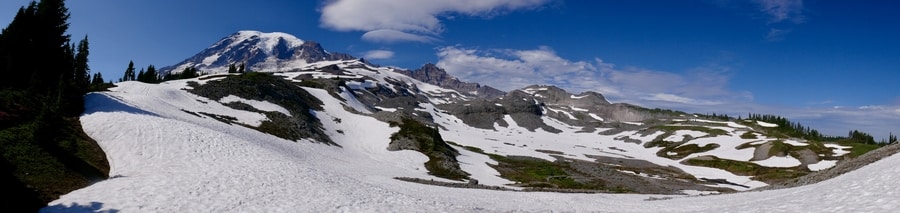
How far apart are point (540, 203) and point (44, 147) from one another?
34437mm

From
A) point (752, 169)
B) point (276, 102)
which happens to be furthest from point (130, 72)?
point (752, 169)

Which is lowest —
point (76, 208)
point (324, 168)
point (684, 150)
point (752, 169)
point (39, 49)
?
point (752, 169)

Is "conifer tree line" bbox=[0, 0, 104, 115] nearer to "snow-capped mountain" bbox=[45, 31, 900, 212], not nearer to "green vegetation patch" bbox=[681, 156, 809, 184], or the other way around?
"snow-capped mountain" bbox=[45, 31, 900, 212]

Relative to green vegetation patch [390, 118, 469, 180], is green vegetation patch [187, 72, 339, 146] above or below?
above

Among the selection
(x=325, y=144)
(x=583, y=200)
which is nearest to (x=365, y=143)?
(x=325, y=144)

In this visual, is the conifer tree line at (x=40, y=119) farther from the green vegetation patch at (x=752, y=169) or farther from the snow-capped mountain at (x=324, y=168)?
the green vegetation patch at (x=752, y=169)

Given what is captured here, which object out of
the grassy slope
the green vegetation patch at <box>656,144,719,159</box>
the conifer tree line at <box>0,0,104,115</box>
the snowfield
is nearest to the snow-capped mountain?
the snowfield

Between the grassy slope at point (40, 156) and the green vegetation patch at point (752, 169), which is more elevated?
the grassy slope at point (40, 156)

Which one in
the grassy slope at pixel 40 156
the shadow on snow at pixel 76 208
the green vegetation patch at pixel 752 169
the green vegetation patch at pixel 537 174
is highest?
the grassy slope at pixel 40 156

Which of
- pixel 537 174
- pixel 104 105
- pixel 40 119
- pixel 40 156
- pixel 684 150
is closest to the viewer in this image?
pixel 40 156

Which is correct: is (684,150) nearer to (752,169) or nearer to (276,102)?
(752,169)

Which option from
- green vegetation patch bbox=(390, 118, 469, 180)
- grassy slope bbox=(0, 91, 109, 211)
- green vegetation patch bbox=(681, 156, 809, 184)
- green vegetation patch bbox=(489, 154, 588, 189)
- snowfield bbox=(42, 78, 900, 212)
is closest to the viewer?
grassy slope bbox=(0, 91, 109, 211)

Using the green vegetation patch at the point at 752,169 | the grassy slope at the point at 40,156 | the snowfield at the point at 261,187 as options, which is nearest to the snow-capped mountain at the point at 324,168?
the snowfield at the point at 261,187

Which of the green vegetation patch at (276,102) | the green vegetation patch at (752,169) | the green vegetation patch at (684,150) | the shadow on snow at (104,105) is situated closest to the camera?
the shadow on snow at (104,105)
